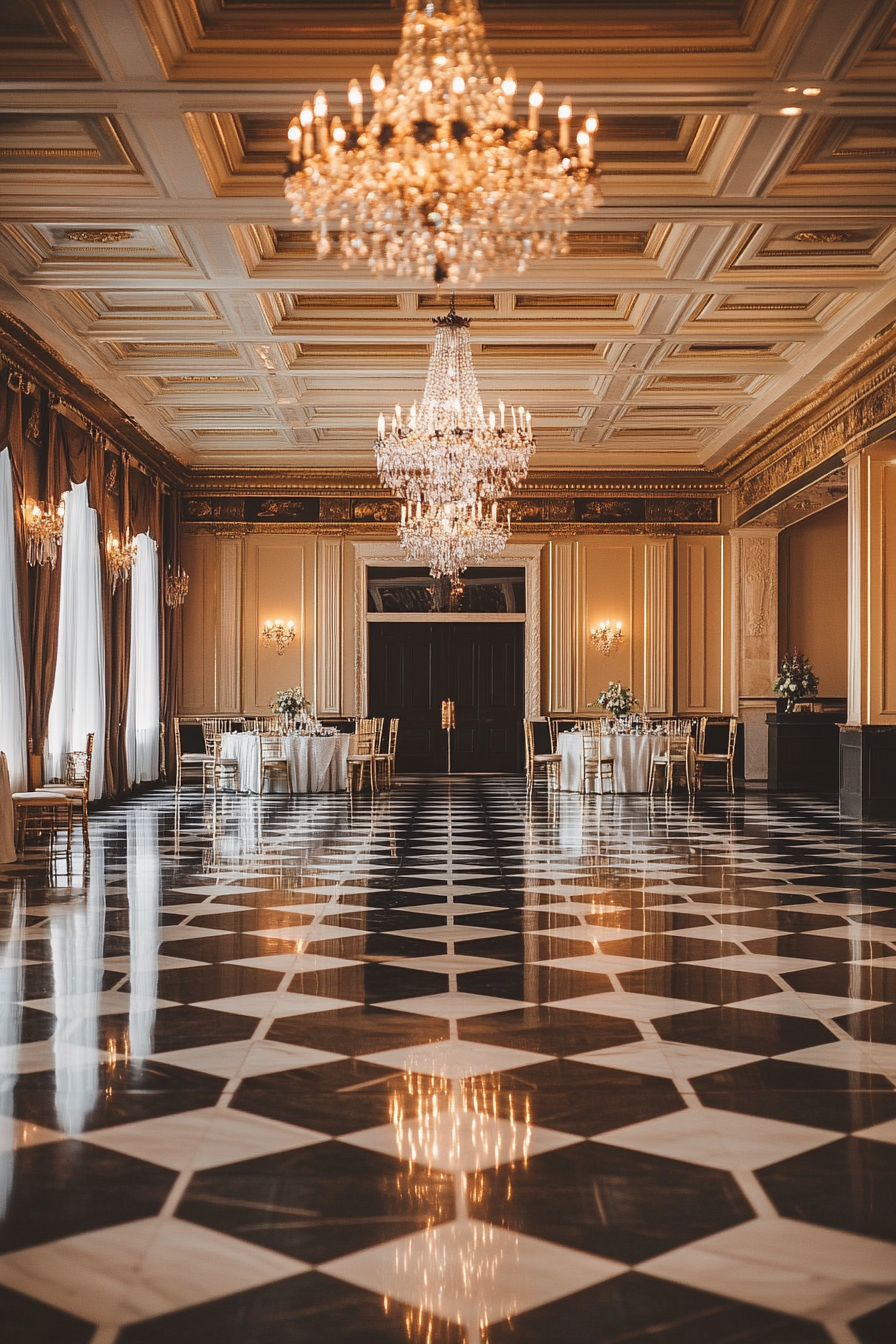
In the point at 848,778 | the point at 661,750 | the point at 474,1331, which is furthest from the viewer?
the point at 661,750

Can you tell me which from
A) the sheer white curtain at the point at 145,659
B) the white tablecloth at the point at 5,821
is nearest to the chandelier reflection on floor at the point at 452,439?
the white tablecloth at the point at 5,821

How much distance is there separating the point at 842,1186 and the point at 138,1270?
1340 mm

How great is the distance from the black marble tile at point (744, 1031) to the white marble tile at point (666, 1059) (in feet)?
0.20

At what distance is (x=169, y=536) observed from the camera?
1570 centimetres

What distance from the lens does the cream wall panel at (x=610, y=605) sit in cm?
1652

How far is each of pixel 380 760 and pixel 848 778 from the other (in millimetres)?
5949

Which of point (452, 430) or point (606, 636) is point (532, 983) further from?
point (606, 636)

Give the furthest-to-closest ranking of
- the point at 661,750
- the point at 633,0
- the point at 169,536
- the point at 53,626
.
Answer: the point at 169,536, the point at 661,750, the point at 53,626, the point at 633,0

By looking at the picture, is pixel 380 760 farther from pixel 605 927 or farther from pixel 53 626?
pixel 605 927

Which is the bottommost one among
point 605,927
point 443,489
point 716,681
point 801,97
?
point 605,927

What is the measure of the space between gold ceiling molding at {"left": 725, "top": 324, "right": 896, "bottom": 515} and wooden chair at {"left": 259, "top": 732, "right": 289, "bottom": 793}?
21.5ft

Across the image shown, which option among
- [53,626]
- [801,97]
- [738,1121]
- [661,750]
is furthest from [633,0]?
[661,750]

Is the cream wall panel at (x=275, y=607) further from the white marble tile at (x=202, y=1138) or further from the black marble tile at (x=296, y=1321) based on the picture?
the black marble tile at (x=296, y=1321)

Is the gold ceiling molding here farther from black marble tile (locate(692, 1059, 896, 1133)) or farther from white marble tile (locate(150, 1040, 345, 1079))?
white marble tile (locate(150, 1040, 345, 1079))
